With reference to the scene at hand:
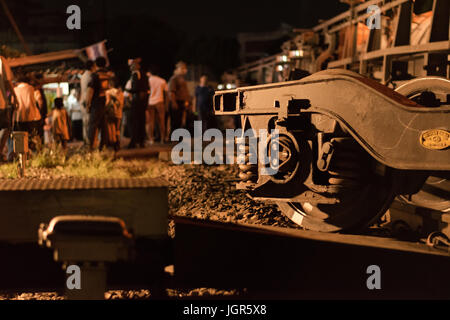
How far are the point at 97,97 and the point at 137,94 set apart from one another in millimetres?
1846

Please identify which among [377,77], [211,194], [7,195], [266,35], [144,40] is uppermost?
[266,35]

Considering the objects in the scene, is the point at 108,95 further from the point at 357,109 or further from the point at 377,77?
the point at 357,109

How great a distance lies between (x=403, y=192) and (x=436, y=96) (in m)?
0.95

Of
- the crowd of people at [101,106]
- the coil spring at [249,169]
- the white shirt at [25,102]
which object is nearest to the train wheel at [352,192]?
the coil spring at [249,169]

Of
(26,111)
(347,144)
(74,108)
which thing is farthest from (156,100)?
(347,144)

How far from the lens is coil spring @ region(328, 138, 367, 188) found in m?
4.82

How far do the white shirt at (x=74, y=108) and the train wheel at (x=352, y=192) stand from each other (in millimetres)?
15230

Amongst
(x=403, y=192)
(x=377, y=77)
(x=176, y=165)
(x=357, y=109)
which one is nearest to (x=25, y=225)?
(x=357, y=109)

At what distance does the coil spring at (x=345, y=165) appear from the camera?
15.8 ft

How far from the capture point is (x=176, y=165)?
34.3 ft

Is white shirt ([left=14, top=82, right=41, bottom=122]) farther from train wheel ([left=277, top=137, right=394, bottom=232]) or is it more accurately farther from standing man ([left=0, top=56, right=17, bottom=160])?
train wheel ([left=277, top=137, right=394, bottom=232])

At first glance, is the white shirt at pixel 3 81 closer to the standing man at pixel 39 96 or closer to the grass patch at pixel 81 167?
the grass patch at pixel 81 167

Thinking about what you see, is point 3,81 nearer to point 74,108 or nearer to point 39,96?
point 39,96

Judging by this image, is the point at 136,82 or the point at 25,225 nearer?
the point at 25,225
